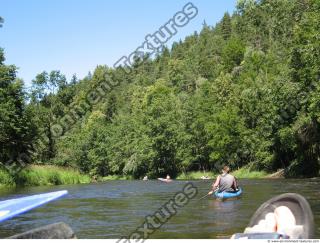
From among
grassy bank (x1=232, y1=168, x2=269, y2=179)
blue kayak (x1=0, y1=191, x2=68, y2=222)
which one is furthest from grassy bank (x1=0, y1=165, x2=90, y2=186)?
blue kayak (x1=0, y1=191, x2=68, y2=222)

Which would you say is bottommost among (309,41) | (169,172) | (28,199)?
(169,172)

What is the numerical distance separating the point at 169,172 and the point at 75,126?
43516mm

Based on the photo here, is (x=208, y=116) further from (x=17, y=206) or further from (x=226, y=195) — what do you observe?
(x=17, y=206)

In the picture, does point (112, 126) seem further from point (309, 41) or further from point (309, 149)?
point (309, 41)

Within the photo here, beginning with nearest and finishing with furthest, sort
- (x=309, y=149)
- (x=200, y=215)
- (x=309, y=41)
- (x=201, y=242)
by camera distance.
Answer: (x=201, y=242) < (x=200, y=215) < (x=309, y=41) < (x=309, y=149)

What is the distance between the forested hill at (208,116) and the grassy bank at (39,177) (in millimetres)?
6366

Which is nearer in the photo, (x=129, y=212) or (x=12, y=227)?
(x=12, y=227)

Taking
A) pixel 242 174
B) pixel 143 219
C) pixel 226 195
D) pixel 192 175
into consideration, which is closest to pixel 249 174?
pixel 242 174

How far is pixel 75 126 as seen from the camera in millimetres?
105750

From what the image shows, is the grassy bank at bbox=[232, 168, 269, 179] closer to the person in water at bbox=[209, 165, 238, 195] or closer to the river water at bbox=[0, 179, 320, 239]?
the person in water at bbox=[209, 165, 238, 195]

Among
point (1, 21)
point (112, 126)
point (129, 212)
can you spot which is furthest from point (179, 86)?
point (129, 212)

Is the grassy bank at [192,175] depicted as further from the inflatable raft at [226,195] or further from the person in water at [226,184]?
the inflatable raft at [226,195]

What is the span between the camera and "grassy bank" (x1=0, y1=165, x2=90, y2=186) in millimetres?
35062

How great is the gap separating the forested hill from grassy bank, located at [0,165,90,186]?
6.37 meters
